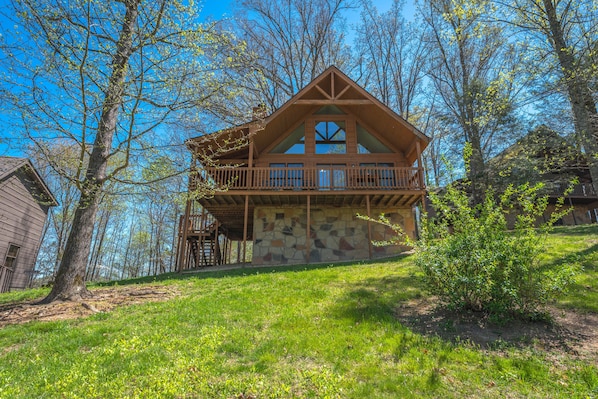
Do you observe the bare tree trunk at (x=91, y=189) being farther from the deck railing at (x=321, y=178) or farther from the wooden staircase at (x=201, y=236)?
the wooden staircase at (x=201, y=236)

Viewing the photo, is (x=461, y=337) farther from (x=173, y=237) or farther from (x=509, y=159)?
(x=173, y=237)

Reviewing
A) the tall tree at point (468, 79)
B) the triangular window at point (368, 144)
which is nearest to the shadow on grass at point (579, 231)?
the tall tree at point (468, 79)

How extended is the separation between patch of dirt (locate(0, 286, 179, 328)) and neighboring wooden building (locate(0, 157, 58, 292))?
850cm

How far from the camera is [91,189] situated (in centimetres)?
623

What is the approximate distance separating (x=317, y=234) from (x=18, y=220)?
1340 cm

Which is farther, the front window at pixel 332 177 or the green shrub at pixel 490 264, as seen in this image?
the front window at pixel 332 177

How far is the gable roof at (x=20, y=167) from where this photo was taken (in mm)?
12836

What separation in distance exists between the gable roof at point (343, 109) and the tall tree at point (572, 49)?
4.39 meters

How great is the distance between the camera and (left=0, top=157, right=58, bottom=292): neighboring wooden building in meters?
13.2

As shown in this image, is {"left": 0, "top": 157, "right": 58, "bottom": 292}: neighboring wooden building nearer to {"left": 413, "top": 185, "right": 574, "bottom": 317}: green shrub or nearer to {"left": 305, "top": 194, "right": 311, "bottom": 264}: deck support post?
{"left": 305, "top": 194, "right": 311, "bottom": 264}: deck support post

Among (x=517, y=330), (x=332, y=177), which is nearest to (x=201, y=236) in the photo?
(x=332, y=177)

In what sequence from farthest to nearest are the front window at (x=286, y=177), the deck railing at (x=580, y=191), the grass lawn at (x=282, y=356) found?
1. the deck railing at (x=580, y=191)
2. the front window at (x=286, y=177)
3. the grass lawn at (x=282, y=356)

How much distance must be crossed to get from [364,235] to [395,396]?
10.2m

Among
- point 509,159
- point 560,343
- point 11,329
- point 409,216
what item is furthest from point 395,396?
point 509,159
